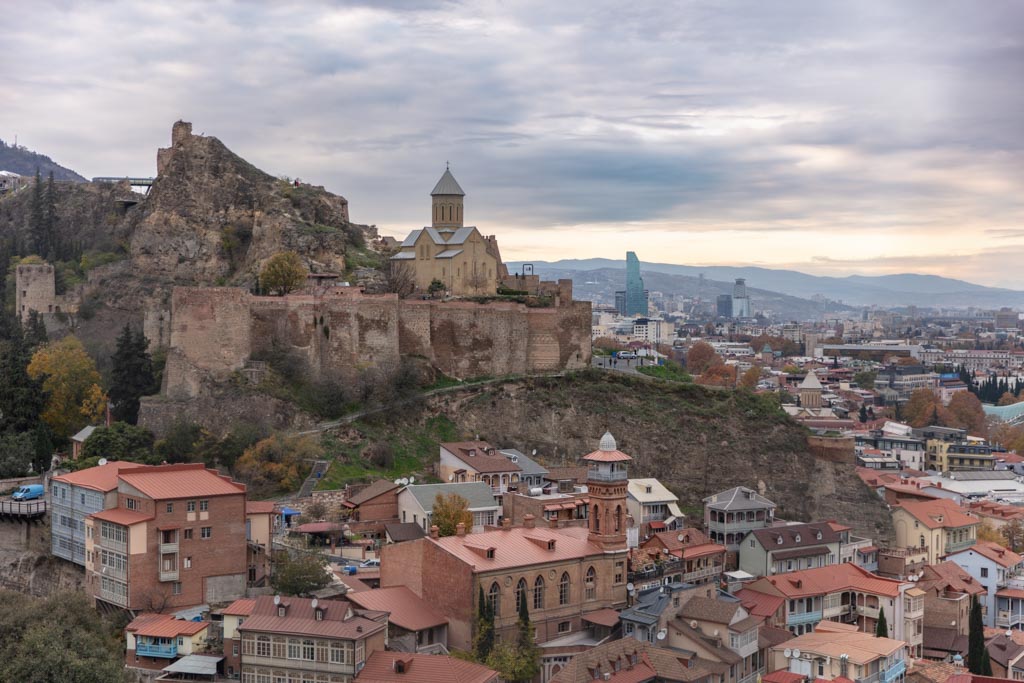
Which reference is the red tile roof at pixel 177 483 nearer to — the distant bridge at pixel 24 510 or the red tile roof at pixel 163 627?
the red tile roof at pixel 163 627

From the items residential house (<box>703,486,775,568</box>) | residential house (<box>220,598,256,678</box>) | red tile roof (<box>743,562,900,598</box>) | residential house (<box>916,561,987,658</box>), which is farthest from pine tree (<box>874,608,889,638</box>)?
residential house (<box>220,598,256,678</box>)

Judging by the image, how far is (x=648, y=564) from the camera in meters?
43.5

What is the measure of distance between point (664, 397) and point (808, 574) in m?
16.9

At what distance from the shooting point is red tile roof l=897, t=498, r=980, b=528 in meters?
54.9

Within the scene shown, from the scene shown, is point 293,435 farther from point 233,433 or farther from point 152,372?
point 152,372

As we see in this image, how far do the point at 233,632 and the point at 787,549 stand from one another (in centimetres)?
2321

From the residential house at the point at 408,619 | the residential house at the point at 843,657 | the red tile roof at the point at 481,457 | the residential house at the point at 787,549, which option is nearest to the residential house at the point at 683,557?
the residential house at the point at 787,549

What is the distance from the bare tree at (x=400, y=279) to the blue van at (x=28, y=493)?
20672 mm

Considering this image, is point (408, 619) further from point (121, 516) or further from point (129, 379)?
point (129, 379)

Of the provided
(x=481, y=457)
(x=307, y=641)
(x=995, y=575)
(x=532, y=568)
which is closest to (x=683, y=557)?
(x=532, y=568)

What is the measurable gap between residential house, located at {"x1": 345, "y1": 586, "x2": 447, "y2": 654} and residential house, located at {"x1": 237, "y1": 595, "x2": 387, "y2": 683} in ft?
4.76

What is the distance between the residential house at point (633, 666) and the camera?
3425 centimetres

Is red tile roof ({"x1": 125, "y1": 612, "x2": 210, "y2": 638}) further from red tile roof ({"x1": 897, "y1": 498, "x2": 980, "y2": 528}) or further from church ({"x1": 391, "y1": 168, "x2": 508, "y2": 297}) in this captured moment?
red tile roof ({"x1": 897, "y1": 498, "x2": 980, "y2": 528})

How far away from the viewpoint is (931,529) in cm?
5444
